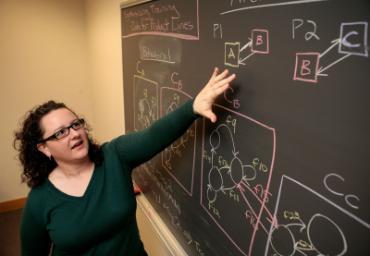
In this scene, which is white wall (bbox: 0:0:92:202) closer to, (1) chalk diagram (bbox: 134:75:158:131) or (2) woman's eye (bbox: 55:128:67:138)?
(1) chalk diagram (bbox: 134:75:158:131)

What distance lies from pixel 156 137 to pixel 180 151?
202 millimetres

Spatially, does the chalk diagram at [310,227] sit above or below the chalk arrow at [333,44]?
below

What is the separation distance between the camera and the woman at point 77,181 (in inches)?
51.0

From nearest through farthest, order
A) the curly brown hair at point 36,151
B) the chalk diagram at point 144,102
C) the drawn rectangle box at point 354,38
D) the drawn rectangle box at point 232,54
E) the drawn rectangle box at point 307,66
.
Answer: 1. the drawn rectangle box at point 354,38
2. the drawn rectangle box at point 307,66
3. the drawn rectangle box at point 232,54
4. the curly brown hair at point 36,151
5. the chalk diagram at point 144,102

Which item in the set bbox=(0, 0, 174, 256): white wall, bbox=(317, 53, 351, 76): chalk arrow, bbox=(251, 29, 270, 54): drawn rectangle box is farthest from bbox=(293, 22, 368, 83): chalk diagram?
bbox=(0, 0, 174, 256): white wall

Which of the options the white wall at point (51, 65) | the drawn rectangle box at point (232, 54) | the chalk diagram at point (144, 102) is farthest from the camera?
the white wall at point (51, 65)

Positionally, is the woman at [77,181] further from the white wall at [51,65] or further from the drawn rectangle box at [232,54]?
the white wall at [51,65]

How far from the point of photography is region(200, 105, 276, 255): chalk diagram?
0.95 meters

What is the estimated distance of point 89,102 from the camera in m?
3.58

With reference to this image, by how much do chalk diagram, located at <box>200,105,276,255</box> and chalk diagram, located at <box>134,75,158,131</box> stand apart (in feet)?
1.75

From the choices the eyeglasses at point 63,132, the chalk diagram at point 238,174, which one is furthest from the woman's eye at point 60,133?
the chalk diagram at point 238,174

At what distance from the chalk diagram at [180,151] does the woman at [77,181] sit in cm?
12

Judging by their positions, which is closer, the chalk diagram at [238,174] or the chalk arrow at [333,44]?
the chalk arrow at [333,44]

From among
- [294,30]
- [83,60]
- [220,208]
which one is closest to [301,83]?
[294,30]
